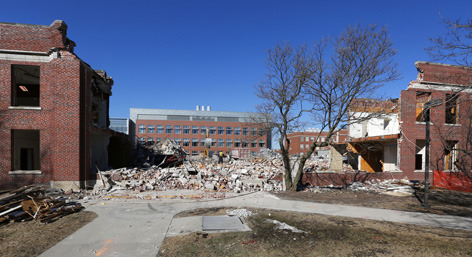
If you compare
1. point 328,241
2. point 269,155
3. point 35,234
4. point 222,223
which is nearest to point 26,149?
point 35,234

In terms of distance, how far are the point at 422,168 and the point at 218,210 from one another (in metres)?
18.3

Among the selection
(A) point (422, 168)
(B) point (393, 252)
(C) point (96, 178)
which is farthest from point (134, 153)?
(A) point (422, 168)

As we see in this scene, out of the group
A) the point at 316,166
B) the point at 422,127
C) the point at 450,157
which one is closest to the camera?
the point at 422,127

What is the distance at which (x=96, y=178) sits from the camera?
575 inches

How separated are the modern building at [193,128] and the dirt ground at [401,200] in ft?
188

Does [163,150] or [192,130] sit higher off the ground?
[192,130]

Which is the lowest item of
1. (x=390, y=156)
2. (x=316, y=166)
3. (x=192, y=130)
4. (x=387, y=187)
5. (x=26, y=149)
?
(x=316, y=166)

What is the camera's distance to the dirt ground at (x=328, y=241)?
17.8 feet

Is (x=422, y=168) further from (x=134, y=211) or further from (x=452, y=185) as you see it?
(x=134, y=211)

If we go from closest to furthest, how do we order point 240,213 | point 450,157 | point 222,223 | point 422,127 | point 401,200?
point 222,223
point 240,213
point 401,200
point 422,127
point 450,157

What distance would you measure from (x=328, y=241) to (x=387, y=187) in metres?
11.9

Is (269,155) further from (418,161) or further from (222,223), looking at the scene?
(222,223)

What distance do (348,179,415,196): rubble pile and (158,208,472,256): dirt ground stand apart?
25.3 ft

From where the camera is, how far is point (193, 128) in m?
74.3
